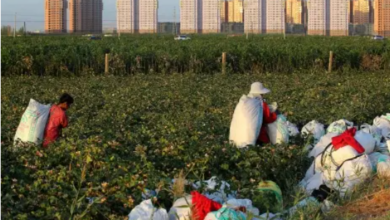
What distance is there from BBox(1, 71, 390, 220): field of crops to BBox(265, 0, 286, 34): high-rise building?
226 feet

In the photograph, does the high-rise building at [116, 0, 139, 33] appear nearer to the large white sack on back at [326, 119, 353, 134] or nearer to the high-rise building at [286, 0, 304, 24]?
the high-rise building at [286, 0, 304, 24]

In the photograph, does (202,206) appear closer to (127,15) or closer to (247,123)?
(247,123)

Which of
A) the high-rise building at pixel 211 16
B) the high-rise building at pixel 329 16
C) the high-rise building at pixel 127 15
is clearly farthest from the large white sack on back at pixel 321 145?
the high-rise building at pixel 211 16

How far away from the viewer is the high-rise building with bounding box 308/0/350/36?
3036 inches

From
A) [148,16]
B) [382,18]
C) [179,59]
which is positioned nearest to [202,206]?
[179,59]

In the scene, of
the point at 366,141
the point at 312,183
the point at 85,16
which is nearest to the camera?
the point at 312,183

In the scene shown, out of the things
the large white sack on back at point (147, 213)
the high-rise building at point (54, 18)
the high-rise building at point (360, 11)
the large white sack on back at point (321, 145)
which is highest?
the high-rise building at point (360, 11)

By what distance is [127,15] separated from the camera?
77.7m

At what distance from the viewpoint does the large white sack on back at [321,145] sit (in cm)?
864

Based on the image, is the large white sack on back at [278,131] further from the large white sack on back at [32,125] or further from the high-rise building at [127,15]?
the high-rise building at [127,15]

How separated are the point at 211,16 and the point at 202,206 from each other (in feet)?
265

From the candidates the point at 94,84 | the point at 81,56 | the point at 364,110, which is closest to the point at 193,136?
the point at 364,110

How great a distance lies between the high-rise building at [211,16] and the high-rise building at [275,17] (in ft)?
20.0

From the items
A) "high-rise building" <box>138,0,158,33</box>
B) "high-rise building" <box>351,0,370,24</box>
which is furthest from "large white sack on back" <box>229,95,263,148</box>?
"high-rise building" <box>351,0,370,24</box>
